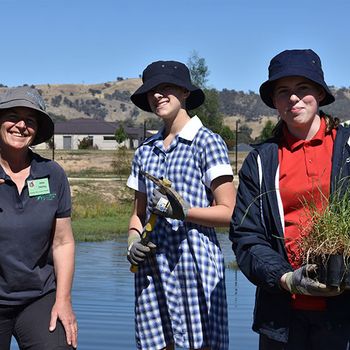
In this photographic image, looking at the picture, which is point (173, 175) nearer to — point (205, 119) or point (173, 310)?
point (173, 310)

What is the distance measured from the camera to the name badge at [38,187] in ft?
14.4

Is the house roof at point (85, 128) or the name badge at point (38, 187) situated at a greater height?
the name badge at point (38, 187)

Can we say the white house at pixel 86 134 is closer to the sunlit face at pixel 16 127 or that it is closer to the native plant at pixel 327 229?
the sunlit face at pixel 16 127

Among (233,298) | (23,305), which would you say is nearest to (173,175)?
(23,305)

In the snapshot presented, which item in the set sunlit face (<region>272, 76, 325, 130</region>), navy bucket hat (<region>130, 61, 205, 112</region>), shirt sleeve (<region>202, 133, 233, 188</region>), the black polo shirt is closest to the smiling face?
sunlit face (<region>272, 76, 325, 130</region>)

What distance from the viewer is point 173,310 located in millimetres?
4695

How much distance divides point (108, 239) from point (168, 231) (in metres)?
13.5

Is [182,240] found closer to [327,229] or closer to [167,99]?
[167,99]

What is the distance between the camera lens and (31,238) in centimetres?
435

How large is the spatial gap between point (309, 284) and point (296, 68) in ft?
2.92

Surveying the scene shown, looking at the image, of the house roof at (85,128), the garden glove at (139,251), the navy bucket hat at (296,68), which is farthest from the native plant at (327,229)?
the house roof at (85,128)

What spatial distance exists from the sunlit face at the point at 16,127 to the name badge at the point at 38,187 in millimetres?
177

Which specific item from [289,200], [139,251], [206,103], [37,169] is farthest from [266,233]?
[206,103]

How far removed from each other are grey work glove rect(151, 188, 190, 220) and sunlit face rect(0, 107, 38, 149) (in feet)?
2.24
